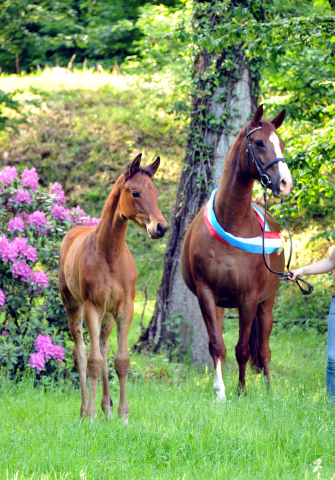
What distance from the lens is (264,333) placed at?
6234mm

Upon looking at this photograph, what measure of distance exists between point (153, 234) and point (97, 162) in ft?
37.1

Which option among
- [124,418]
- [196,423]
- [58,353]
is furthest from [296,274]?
[58,353]

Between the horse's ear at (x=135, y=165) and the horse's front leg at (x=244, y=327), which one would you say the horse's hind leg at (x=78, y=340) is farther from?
the horse's ear at (x=135, y=165)

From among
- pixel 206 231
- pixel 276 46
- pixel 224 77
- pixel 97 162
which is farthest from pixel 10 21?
pixel 206 231

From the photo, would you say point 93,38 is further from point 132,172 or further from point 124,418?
point 124,418

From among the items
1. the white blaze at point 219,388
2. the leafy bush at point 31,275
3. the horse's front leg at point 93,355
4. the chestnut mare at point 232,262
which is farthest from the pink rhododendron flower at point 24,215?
the white blaze at point 219,388

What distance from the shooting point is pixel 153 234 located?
4.04 meters

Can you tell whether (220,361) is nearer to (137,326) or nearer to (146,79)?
(137,326)

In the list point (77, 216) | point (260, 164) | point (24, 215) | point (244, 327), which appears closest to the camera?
point (260, 164)

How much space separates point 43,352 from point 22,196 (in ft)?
6.18

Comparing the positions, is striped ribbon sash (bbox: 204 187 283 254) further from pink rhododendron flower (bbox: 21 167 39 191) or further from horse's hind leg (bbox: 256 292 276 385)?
pink rhododendron flower (bbox: 21 167 39 191)

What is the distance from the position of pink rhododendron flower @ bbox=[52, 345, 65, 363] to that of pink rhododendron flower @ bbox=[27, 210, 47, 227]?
147 cm

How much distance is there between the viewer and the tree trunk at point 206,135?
7273 millimetres

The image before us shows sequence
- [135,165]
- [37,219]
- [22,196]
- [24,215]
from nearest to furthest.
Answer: [135,165] < [37,219] < [22,196] < [24,215]
